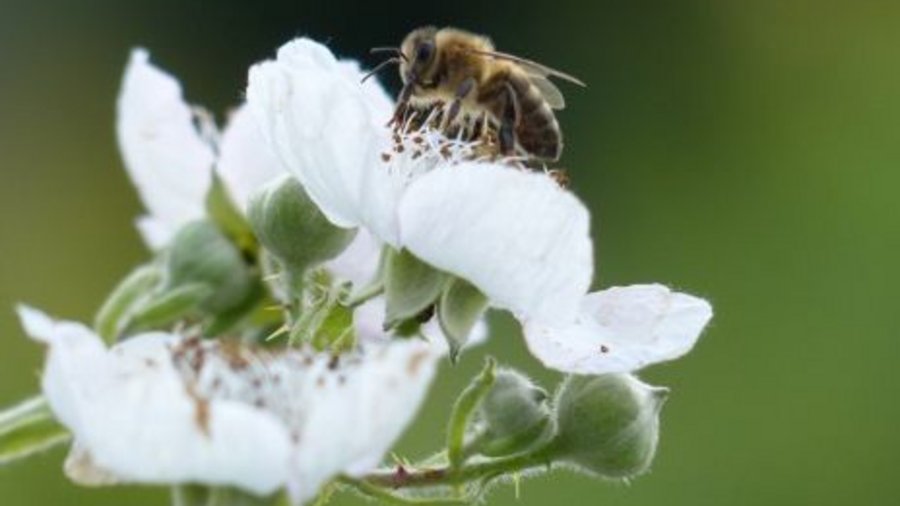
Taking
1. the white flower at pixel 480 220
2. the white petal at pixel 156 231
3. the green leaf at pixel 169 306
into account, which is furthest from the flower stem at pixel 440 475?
the white petal at pixel 156 231

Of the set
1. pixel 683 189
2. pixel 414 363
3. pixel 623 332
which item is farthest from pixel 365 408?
pixel 683 189

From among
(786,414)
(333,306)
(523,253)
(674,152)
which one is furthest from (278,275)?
(674,152)

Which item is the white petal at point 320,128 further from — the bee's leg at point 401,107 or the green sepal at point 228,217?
the green sepal at point 228,217

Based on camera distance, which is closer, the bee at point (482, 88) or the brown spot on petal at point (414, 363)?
the brown spot on petal at point (414, 363)

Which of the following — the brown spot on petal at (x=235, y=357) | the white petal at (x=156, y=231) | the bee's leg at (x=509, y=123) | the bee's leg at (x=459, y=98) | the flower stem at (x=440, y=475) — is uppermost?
the brown spot on petal at (x=235, y=357)

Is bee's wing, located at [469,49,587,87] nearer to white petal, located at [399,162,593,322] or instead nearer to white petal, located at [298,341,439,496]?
white petal, located at [399,162,593,322]

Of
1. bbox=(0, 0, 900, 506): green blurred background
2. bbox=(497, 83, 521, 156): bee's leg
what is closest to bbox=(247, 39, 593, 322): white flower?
bbox=(497, 83, 521, 156): bee's leg

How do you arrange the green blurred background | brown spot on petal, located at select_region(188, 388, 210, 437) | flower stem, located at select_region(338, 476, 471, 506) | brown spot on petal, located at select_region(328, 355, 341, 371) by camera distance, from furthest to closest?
1. the green blurred background
2. flower stem, located at select_region(338, 476, 471, 506)
3. brown spot on petal, located at select_region(328, 355, 341, 371)
4. brown spot on petal, located at select_region(188, 388, 210, 437)
